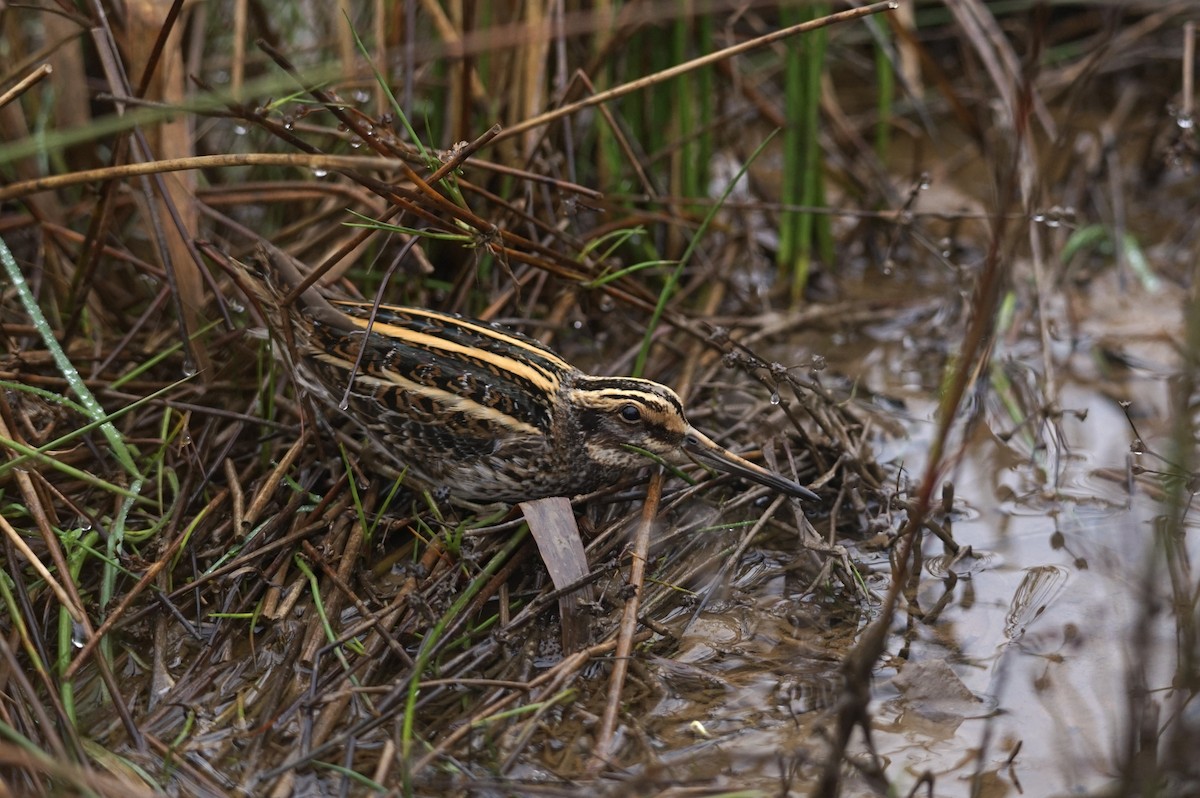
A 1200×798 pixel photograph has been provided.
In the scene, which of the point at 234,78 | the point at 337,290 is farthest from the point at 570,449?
the point at 234,78

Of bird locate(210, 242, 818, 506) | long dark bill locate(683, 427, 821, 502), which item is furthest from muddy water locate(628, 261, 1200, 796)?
bird locate(210, 242, 818, 506)

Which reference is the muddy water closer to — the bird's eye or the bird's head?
the bird's head

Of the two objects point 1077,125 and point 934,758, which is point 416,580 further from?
point 1077,125

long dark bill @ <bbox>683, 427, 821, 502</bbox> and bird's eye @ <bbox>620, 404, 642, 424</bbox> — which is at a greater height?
bird's eye @ <bbox>620, 404, 642, 424</bbox>

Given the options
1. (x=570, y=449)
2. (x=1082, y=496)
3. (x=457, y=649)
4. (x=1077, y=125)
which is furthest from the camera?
(x=1077, y=125)

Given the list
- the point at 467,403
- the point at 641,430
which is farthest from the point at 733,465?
the point at 467,403

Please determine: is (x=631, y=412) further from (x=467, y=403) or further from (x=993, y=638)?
(x=993, y=638)

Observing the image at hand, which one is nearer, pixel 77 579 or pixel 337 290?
pixel 77 579
